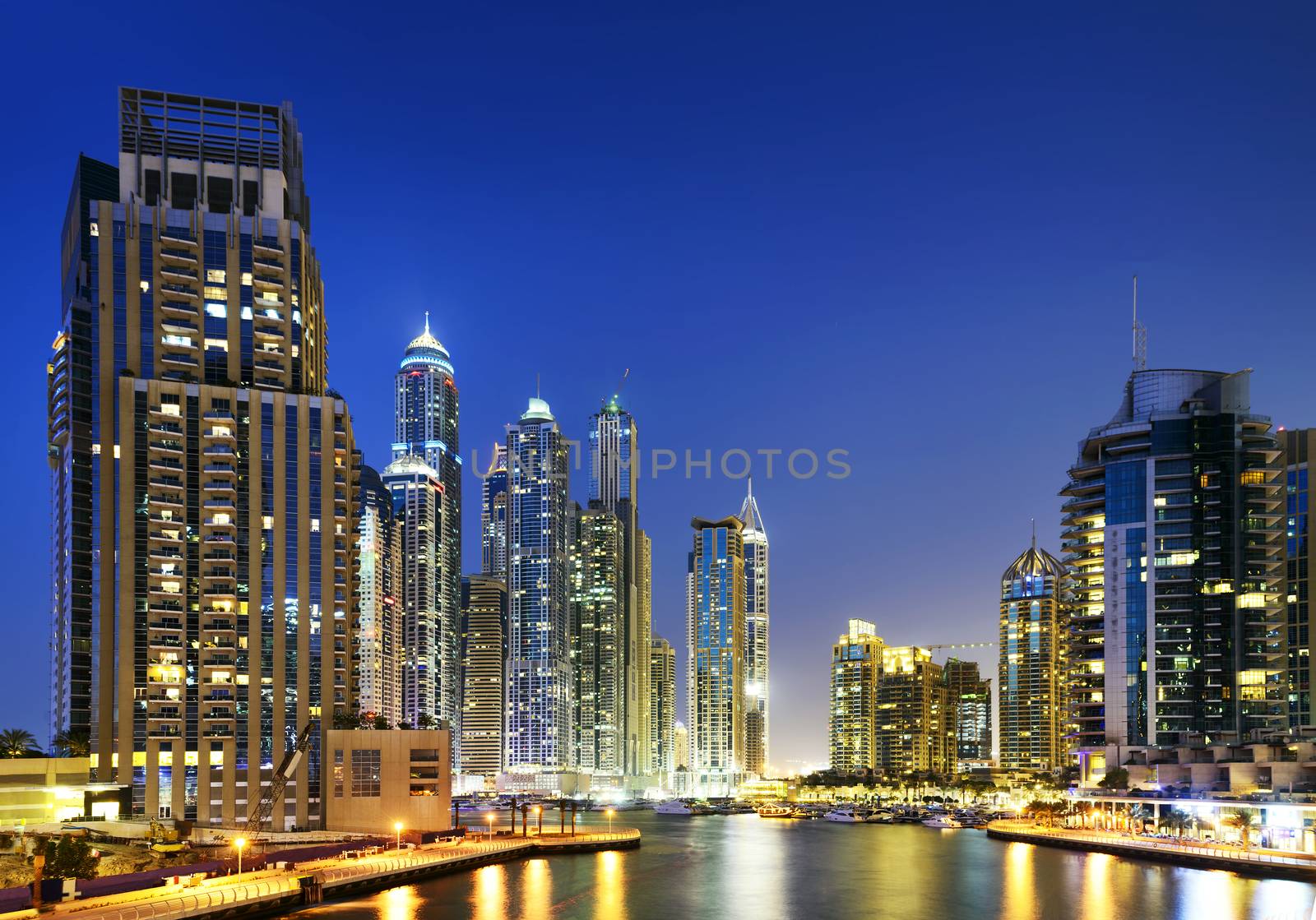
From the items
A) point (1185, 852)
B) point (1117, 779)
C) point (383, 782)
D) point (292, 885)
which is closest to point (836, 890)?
point (1185, 852)

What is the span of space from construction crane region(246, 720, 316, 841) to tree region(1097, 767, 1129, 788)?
368ft

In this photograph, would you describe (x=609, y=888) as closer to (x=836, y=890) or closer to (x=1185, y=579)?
(x=836, y=890)

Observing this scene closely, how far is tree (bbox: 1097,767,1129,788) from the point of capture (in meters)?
175

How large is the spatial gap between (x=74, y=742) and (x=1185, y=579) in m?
150

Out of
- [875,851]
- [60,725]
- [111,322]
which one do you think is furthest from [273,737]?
[875,851]

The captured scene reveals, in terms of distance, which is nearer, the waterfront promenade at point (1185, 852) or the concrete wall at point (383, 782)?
the waterfront promenade at point (1185, 852)

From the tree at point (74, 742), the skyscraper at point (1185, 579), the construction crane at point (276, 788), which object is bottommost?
the construction crane at point (276, 788)

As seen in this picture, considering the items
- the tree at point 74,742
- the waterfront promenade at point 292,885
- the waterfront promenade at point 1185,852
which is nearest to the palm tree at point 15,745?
the tree at point 74,742

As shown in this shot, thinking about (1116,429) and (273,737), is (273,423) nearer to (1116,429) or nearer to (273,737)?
(273,737)

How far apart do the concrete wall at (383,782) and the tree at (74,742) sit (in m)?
25.7

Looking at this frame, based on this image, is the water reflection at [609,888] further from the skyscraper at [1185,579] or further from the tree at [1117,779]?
the skyscraper at [1185,579]

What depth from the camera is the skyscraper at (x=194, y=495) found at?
141375 millimetres

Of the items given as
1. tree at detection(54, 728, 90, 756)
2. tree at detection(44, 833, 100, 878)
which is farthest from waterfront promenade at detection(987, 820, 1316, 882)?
tree at detection(54, 728, 90, 756)

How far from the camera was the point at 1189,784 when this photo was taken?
548 feet
